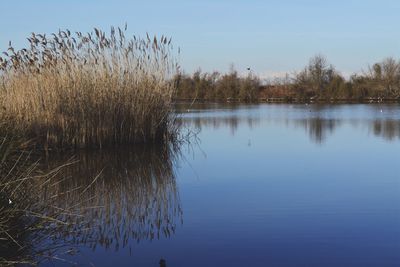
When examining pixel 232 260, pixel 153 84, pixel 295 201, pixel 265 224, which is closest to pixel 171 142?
pixel 153 84

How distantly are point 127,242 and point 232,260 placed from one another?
943 mm

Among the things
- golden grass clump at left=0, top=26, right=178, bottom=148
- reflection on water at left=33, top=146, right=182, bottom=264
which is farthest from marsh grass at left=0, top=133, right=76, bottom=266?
golden grass clump at left=0, top=26, right=178, bottom=148

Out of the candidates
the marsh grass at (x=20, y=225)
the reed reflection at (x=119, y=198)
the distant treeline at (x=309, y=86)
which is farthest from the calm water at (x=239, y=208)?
the distant treeline at (x=309, y=86)

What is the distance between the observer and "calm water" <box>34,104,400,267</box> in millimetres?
3984

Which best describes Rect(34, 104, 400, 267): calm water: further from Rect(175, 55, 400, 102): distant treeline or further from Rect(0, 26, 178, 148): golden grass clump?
Rect(175, 55, 400, 102): distant treeline

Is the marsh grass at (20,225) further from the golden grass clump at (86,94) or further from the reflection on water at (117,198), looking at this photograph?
the golden grass clump at (86,94)

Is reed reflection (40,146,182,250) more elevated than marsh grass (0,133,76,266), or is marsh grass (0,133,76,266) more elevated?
marsh grass (0,133,76,266)

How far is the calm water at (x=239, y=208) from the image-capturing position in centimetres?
398

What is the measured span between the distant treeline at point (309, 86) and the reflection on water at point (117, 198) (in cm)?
3656

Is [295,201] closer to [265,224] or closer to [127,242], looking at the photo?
[265,224]

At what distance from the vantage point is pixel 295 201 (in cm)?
573

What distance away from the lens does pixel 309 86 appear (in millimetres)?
50844

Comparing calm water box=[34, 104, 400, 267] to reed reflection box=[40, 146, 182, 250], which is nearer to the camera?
calm water box=[34, 104, 400, 267]

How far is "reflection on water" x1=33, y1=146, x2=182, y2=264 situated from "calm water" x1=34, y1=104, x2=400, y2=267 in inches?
0.5
